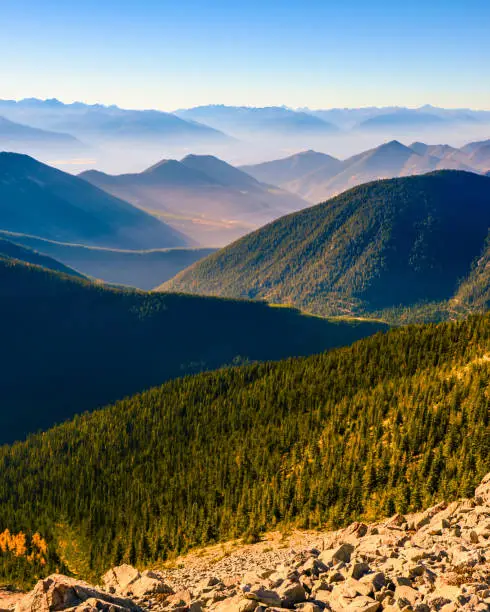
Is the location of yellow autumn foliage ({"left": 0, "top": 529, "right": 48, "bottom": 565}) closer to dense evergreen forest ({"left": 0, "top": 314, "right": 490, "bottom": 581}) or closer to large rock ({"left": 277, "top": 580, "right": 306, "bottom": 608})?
dense evergreen forest ({"left": 0, "top": 314, "right": 490, "bottom": 581})

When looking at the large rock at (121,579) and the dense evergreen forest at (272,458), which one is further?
the dense evergreen forest at (272,458)

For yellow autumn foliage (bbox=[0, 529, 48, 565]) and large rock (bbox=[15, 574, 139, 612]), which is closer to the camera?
large rock (bbox=[15, 574, 139, 612])

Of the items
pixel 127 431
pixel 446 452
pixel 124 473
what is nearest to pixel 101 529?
pixel 124 473

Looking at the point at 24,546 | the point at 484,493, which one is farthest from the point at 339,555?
the point at 24,546

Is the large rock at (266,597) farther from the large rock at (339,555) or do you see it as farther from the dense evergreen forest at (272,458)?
the dense evergreen forest at (272,458)

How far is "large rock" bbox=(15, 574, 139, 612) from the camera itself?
49469mm

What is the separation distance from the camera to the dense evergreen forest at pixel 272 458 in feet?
348

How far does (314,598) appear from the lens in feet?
153

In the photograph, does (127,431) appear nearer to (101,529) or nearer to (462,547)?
(101,529)

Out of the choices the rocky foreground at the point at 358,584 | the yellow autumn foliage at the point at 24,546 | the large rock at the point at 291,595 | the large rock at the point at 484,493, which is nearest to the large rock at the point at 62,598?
the rocky foreground at the point at 358,584

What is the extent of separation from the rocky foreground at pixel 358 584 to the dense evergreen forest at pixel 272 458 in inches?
1288

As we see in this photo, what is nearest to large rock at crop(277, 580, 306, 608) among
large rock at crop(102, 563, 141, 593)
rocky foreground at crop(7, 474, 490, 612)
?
rocky foreground at crop(7, 474, 490, 612)

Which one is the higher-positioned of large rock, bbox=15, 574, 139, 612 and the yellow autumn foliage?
large rock, bbox=15, 574, 139, 612

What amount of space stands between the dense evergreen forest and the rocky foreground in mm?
32714
